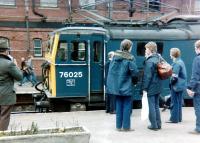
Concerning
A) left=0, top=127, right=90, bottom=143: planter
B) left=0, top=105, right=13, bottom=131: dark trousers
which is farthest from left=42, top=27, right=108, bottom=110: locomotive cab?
left=0, top=127, right=90, bottom=143: planter

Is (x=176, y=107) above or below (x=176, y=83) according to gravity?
below

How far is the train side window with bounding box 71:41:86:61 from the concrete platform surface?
2.15m

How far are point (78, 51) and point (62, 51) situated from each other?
0.51 metres

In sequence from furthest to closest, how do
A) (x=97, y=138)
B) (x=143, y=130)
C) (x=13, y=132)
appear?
1. (x=143, y=130)
2. (x=97, y=138)
3. (x=13, y=132)

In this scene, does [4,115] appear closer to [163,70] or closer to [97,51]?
[163,70]

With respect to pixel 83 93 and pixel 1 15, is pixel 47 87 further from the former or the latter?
pixel 1 15

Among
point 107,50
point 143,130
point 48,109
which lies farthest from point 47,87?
point 143,130

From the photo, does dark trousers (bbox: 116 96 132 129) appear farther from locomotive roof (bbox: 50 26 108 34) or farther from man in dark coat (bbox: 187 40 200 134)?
locomotive roof (bbox: 50 26 108 34)

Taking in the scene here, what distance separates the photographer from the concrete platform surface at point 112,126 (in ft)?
28.5

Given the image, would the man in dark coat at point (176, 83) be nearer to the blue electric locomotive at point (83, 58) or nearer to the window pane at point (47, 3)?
the blue electric locomotive at point (83, 58)

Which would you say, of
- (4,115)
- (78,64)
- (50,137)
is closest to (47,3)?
(78,64)

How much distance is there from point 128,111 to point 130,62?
105 cm

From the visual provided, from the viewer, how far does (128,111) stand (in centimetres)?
922

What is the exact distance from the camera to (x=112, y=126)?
10.1 meters
